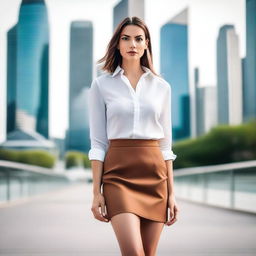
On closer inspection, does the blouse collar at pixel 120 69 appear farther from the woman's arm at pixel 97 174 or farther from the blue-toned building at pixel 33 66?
the blue-toned building at pixel 33 66

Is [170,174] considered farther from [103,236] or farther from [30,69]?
[30,69]

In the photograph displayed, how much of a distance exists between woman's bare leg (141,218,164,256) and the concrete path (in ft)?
5.78

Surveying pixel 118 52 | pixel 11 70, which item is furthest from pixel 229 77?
pixel 118 52

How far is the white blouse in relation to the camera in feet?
6.97

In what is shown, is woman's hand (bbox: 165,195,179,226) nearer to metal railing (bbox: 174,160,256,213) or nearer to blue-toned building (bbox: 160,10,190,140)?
metal railing (bbox: 174,160,256,213)

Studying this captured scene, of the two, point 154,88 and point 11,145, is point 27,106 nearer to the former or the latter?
point 11,145

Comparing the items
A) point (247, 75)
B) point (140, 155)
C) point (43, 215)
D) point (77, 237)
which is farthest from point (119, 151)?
point (247, 75)

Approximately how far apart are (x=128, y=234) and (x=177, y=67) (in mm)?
87164

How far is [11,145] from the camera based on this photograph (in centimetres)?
9294

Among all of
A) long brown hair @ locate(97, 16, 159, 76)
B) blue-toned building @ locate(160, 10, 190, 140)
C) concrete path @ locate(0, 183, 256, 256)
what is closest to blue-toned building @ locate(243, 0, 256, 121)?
Answer: blue-toned building @ locate(160, 10, 190, 140)

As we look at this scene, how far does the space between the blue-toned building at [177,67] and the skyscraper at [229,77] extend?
6.21 m

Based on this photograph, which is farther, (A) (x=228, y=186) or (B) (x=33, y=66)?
(B) (x=33, y=66)

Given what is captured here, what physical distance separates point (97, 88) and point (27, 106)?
86.5 metres

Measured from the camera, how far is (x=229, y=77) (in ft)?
277
